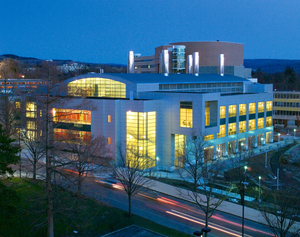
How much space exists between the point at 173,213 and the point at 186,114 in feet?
58.9

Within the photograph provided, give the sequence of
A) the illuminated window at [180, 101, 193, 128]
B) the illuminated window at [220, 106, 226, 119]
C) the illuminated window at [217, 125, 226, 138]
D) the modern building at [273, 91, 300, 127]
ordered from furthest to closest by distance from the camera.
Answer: the modern building at [273, 91, 300, 127] → the illuminated window at [217, 125, 226, 138] → the illuminated window at [220, 106, 226, 119] → the illuminated window at [180, 101, 193, 128]

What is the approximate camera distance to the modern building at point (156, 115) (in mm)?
43562

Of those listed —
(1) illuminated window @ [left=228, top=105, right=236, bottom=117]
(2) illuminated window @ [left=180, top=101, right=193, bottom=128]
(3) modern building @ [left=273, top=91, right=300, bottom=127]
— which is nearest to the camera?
(2) illuminated window @ [left=180, top=101, right=193, bottom=128]

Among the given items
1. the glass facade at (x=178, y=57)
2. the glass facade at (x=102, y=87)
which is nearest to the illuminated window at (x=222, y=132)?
the glass facade at (x=102, y=87)

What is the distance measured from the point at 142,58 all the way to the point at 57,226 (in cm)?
11437

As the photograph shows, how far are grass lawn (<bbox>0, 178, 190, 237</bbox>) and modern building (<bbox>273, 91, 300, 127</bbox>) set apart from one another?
66515mm

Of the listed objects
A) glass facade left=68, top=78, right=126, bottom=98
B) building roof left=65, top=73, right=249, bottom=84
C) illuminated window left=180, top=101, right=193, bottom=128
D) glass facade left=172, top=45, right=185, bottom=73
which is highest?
glass facade left=172, top=45, right=185, bottom=73

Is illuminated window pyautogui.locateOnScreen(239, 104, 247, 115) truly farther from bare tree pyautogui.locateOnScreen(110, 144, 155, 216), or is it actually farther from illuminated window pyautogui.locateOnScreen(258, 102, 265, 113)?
bare tree pyautogui.locateOnScreen(110, 144, 155, 216)

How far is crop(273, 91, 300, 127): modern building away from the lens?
84.1 metres

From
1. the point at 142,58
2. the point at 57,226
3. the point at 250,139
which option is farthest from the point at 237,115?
the point at 142,58

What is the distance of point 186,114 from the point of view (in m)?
44.9

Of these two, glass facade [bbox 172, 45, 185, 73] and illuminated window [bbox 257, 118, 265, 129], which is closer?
illuminated window [bbox 257, 118, 265, 129]

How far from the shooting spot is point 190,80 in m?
Answer: 57.4

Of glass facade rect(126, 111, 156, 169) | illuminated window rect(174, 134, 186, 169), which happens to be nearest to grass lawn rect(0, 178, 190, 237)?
glass facade rect(126, 111, 156, 169)
